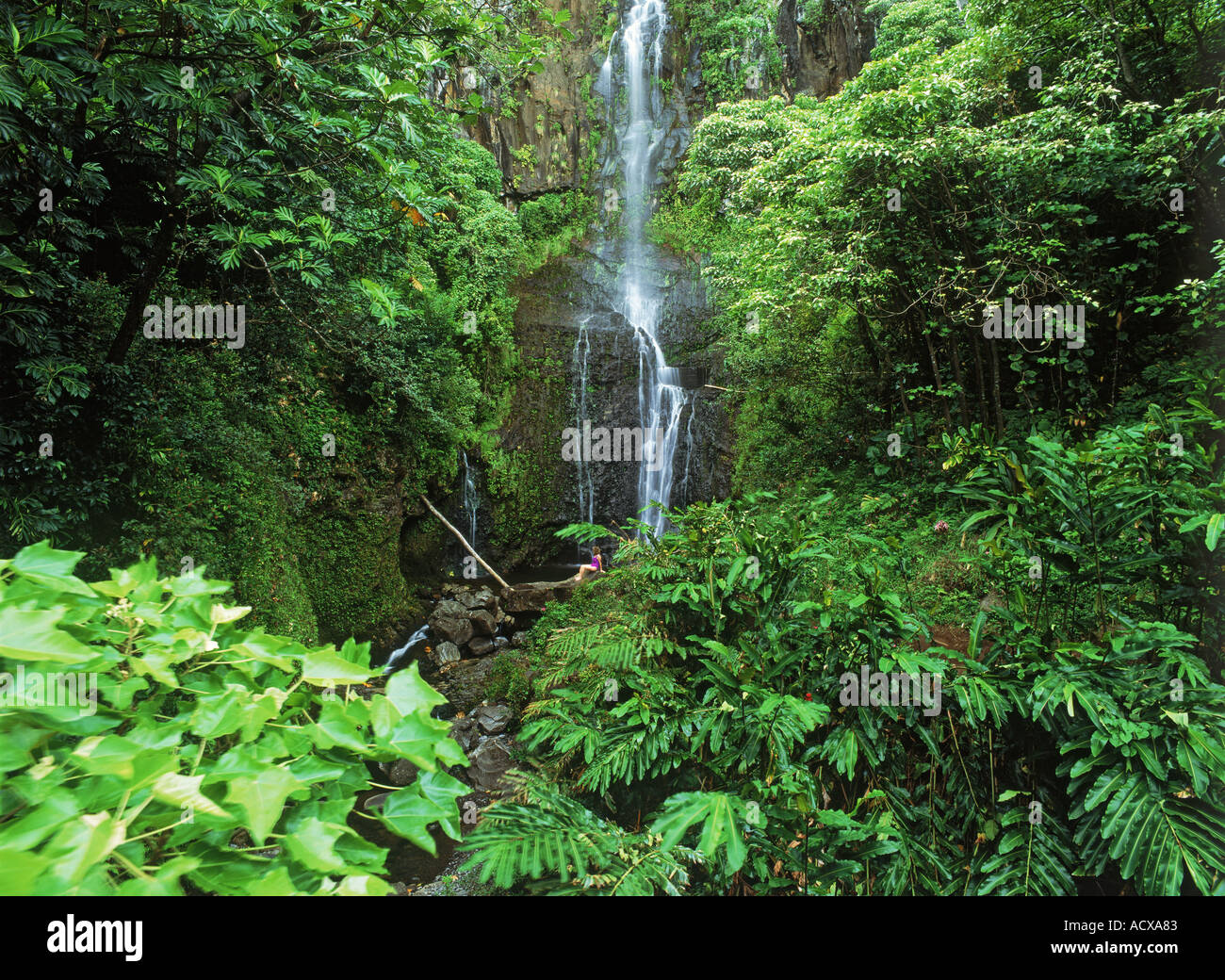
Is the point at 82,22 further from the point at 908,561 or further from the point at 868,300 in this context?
the point at 868,300

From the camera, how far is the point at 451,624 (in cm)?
863

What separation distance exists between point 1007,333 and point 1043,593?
5.62 metres

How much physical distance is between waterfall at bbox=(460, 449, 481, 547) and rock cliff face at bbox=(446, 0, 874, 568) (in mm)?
203

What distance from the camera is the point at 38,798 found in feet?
1.87

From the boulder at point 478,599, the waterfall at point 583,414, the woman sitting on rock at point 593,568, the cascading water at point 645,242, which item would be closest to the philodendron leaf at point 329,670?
the woman sitting on rock at point 593,568

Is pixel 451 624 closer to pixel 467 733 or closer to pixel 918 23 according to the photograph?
pixel 467 733

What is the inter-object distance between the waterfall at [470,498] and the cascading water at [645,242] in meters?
3.52

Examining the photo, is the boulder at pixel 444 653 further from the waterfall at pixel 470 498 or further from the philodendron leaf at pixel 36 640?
the philodendron leaf at pixel 36 640

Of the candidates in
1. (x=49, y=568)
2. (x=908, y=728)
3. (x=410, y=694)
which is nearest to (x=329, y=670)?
(x=410, y=694)

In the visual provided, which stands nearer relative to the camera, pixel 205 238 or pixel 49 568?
pixel 49 568

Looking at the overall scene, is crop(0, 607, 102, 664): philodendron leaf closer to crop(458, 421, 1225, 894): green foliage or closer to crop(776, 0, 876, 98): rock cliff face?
crop(458, 421, 1225, 894): green foliage

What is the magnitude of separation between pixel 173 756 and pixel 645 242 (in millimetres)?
16885

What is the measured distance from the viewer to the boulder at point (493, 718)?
6.75 metres
